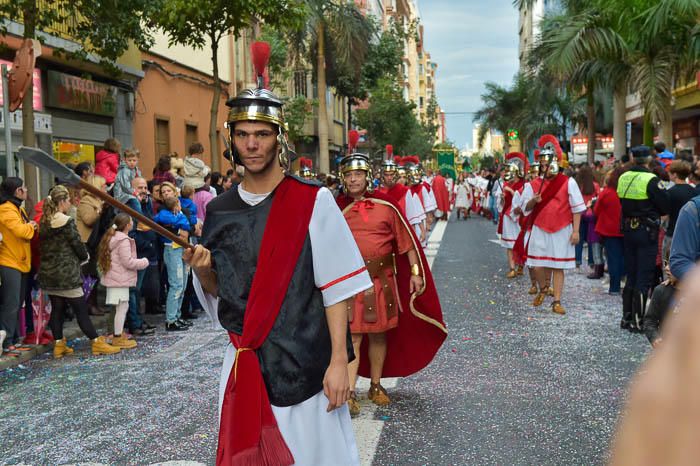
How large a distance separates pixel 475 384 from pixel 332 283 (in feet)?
12.1

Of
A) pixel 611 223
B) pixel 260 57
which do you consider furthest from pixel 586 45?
pixel 260 57

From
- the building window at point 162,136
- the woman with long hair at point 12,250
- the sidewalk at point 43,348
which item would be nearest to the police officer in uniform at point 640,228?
the sidewalk at point 43,348

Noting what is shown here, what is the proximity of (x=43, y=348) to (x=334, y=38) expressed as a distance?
2020cm

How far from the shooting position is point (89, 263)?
9211 mm

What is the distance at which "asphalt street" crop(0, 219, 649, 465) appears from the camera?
194 inches

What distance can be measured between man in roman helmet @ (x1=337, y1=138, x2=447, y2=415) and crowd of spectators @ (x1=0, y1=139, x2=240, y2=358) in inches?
121

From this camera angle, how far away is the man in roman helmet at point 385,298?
19.1 feet

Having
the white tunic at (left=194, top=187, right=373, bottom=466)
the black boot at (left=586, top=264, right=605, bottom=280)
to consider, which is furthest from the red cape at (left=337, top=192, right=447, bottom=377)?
the black boot at (left=586, top=264, right=605, bottom=280)

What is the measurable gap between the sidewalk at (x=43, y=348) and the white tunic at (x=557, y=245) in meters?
5.38

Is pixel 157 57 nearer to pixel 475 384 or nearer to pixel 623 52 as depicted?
pixel 623 52

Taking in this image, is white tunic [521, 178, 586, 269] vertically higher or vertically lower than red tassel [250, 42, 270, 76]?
lower

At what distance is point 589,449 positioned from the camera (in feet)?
15.9

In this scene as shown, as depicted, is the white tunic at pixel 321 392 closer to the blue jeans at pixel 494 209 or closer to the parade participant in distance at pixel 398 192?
the parade participant in distance at pixel 398 192

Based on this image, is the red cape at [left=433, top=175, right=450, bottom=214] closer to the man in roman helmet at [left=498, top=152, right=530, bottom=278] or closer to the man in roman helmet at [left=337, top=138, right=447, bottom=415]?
the man in roman helmet at [left=498, top=152, right=530, bottom=278]
